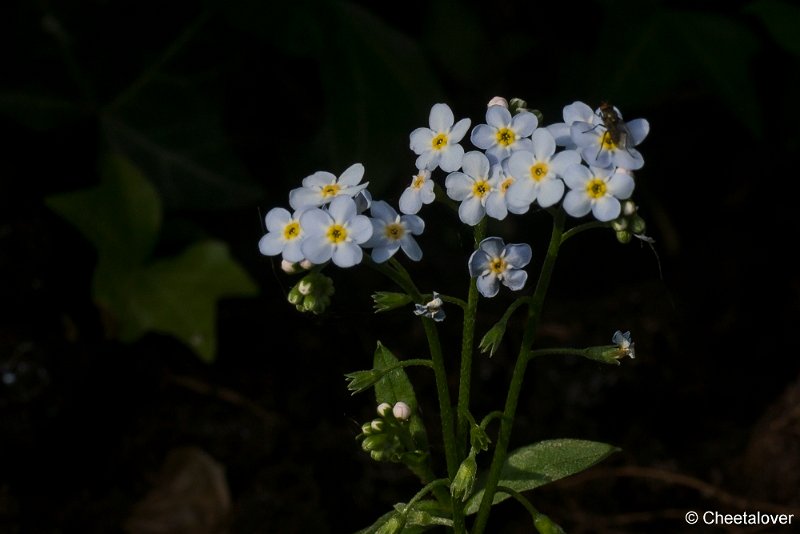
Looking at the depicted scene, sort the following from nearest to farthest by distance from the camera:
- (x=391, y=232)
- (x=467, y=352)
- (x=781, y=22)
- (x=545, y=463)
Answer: (x=391, y=232), (x=467, y=352), (x=545, y=463), (x=781, y=22)

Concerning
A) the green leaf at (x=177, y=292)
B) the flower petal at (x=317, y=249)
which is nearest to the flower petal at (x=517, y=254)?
the flower petal at (x=317, y=249)

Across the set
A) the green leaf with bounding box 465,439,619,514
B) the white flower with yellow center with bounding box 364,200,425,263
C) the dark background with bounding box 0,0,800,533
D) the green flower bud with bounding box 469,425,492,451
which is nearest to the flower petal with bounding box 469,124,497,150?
the white flower with yellow center with bounding box 364,200,425,263

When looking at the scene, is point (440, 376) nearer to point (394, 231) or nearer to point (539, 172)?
point (394, 231)

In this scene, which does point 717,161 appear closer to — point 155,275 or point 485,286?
point 155,275

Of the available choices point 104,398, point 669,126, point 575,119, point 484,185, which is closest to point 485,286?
point 484,185

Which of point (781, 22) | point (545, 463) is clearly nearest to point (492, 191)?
point (545, 463)
